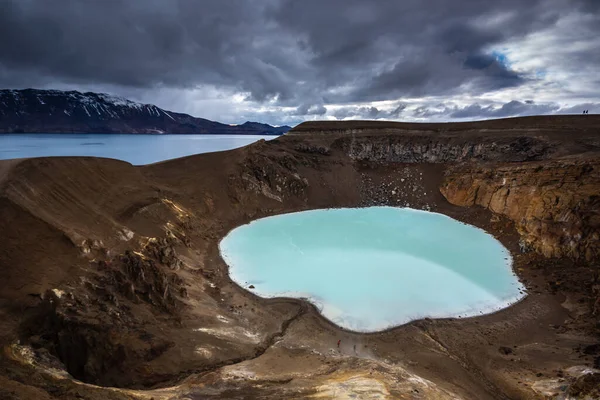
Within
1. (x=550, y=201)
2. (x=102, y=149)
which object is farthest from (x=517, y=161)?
(x=102, y=149)

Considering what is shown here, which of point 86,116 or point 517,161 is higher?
point 86,116

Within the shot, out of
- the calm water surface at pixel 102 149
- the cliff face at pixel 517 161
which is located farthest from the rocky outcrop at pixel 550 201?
the calm water surface at pixel 102 149

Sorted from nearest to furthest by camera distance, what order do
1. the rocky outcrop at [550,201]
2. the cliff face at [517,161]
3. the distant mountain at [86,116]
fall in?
the rocky outcrop at [550,201]
the cliff face at [517,161]
the distant mountain at [86,116]

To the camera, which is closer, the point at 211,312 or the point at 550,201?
the point at 211,312

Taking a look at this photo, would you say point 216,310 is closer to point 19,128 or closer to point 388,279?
point 388,279

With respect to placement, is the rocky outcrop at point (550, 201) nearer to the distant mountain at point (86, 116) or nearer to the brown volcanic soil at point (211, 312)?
the brown volcanic soil at point (211, 312)

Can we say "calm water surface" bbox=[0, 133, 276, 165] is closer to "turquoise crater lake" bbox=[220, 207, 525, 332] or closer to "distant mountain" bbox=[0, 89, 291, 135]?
"turquoise crater lake" bbox=[220, 207, 525, 332]

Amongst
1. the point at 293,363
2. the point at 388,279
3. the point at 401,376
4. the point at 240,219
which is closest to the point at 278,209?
the point at 240,219

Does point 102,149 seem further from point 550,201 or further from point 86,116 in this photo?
point 86,116
